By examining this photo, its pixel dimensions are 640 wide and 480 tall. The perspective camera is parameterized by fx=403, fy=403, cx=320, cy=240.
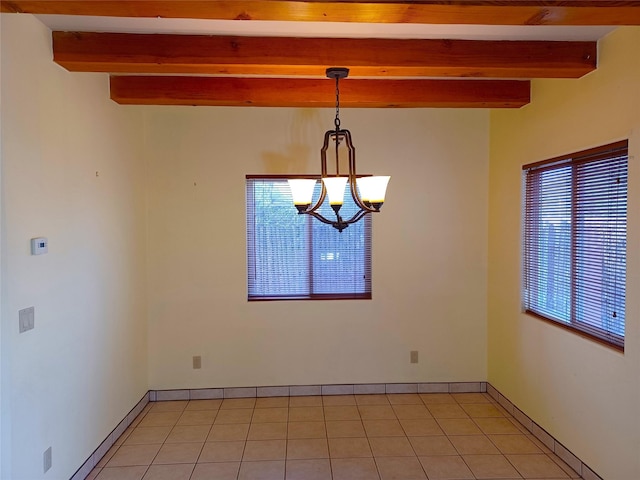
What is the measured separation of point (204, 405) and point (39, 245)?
214 centimetres

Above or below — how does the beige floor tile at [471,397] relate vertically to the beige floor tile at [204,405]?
below

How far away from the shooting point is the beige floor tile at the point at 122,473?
258 centimetres

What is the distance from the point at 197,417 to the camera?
11.0ft

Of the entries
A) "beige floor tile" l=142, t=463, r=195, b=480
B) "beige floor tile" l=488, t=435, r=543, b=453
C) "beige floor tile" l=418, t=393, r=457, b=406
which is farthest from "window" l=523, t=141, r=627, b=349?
"beige floor tile" l=142, t=463, r=195, b=480

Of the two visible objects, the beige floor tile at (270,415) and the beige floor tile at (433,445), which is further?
the beige floor tile at (270,415)

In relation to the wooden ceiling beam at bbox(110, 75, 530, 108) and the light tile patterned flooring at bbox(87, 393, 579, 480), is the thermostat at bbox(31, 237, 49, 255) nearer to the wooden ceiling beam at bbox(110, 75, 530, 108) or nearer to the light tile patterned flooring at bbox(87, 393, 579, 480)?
the wooden ceiling beam at bbox(110, 75, 530, 108)

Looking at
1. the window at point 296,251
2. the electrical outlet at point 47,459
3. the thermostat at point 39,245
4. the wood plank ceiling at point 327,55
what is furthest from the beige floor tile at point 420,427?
the thermostat at point 39,245

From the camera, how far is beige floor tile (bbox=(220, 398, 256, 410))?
3.55 m

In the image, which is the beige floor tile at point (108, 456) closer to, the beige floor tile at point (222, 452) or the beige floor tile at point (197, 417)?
the beige floor tile at point (197, 417)

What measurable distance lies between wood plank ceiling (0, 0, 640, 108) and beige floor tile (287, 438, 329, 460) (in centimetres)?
252

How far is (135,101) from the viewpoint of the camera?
9.81 ft

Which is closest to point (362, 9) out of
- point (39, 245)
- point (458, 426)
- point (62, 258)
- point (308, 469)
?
point (39, 245)

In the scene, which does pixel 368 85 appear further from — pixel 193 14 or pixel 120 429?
pixel 120 429

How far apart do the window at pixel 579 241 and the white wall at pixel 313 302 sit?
716 millimetres
